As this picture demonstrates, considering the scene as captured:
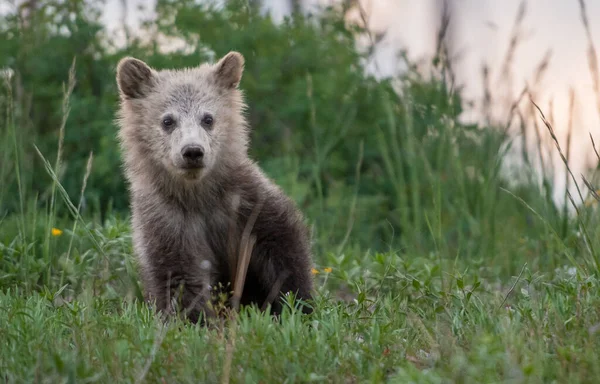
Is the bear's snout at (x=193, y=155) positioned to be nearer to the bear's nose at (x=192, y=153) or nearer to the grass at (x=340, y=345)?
the bear's nose at (x=192, y=153)

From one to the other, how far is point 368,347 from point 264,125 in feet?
17.8

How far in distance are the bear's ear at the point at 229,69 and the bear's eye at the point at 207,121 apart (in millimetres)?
360

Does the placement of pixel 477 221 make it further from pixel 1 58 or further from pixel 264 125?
pixel 1 58

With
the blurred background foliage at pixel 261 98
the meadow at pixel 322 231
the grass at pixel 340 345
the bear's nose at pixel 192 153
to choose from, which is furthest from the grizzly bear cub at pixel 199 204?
the blurred background foliage at pixel 261 98

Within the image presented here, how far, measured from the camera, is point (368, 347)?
3.47 m

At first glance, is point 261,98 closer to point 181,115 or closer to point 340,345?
point 181,115

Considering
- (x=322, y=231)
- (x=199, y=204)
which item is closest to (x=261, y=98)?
(x=322, y=231)

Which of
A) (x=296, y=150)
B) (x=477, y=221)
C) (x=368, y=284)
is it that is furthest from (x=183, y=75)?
(x=296, y=150)

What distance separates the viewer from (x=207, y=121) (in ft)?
17.5

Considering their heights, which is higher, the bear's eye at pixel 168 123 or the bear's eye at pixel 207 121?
the bear's eye at pixel 207 121

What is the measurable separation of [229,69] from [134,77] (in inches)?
24.5

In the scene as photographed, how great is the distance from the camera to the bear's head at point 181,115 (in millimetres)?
5059

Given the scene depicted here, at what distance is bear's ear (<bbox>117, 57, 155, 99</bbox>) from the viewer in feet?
18.0

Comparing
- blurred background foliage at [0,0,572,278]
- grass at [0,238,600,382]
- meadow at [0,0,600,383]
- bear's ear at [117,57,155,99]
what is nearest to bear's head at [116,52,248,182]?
bear's ear at [117,57,155,99]
